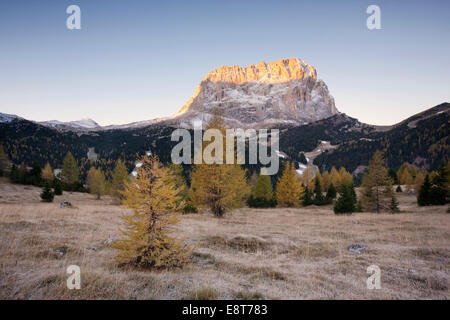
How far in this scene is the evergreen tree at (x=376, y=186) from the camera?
109 feet

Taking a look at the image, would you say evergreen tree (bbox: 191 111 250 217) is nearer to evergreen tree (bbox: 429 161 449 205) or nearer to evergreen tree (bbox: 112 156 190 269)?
evergreen tree (bbox: 112 156 190 269)

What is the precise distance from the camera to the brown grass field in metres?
6.63

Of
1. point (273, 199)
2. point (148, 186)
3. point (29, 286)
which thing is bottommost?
point (273, 199)

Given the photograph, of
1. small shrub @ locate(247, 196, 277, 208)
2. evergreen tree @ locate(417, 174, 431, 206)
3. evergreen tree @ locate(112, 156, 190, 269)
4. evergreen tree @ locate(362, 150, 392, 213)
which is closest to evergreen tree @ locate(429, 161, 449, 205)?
evergreen tree @ locate(417, 174, 431, 206)

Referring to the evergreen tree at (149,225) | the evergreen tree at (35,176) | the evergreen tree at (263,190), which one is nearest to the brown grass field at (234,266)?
the evergreen tree at (149,225)

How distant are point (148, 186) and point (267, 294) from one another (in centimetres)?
540

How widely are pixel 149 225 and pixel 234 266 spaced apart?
3805 mm

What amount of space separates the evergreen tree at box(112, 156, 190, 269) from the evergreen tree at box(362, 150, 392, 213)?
33.2m

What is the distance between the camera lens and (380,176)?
1310 inches

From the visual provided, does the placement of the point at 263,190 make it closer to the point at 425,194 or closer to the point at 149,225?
the point at 425,194

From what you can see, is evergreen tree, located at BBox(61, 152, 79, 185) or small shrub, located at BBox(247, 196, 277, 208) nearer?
small shrub, located at BBox(247, 196, 277, 208)

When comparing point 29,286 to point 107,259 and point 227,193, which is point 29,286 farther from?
point 227,193

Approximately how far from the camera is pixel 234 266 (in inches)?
384
